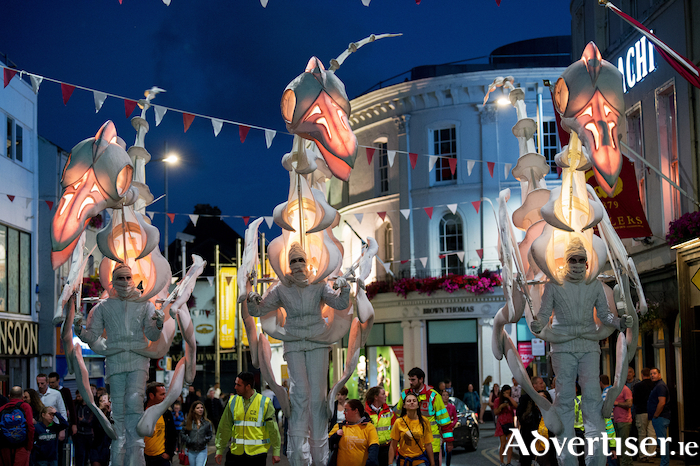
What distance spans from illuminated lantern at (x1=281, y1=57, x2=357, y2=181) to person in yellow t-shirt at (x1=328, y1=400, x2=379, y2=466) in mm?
2423

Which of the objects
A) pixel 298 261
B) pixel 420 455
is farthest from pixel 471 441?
pixel 298 261

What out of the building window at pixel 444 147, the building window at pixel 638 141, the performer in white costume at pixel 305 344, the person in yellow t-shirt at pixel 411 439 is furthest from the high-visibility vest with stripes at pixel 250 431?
the building window at pixel 444 147

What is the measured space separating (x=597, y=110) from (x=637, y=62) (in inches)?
419

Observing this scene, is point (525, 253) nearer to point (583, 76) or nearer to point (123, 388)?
point (583, 76)

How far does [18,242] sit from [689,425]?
1670cm

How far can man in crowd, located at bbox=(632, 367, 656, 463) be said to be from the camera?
14359 mm

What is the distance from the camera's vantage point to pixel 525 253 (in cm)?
924

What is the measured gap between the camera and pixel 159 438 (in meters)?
9.91

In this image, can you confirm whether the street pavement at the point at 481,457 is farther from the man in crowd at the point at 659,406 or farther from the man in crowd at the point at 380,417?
the man in crowd at the point at 380,417

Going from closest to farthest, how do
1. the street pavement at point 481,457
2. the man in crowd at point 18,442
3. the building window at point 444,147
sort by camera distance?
the man in crowd at point 18,442, the street pavement at point 481,457, the building window at point 444,147

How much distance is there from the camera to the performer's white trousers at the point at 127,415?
859 cm

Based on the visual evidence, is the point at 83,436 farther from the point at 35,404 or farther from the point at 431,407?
the point at 431,407

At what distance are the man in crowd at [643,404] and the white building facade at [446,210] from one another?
509 inches

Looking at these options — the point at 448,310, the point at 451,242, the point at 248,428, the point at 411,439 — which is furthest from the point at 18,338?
the point at 411,439
